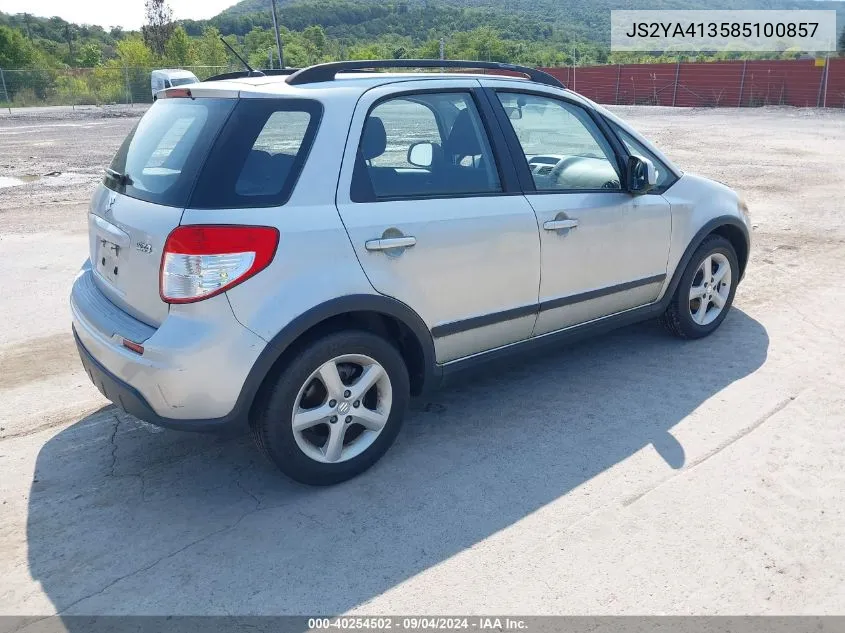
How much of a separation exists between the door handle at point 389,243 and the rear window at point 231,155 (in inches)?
16.5

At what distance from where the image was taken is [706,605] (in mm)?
2572

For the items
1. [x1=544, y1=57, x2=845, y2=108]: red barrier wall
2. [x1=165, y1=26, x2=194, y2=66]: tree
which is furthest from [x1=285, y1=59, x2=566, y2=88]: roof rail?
[x1=165, y1=26, x2=194, y2=66]: tree

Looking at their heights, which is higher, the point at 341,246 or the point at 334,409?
the point at 341,246

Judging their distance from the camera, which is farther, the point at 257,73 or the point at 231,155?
the point at 257,73

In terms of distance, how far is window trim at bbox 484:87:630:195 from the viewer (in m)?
3.79

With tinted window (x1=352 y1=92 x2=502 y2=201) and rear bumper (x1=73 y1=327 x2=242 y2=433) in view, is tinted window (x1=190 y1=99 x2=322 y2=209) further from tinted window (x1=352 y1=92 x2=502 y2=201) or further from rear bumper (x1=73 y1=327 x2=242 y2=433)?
→ rear bumper (x1=73 y1=327 x2=242 y2=433)

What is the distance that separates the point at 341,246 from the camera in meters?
3.07

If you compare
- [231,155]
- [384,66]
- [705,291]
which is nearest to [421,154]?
[384,66]

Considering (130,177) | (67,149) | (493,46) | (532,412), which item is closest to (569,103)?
(532,412)

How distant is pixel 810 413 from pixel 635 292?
117 centimetres

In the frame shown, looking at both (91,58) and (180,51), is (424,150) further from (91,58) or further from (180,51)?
(91,58)

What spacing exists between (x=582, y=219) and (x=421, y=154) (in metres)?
0.99

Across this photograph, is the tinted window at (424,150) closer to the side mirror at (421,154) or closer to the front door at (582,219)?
the side mirror at (421,154)

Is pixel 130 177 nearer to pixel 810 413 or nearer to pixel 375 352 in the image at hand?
pixel 375 352
